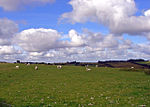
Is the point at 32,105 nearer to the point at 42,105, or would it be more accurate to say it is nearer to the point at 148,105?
the point at 42,105

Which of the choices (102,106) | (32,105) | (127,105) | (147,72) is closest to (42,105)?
(32,105)

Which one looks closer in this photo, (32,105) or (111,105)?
(111,105)

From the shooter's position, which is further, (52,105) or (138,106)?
(52,105)

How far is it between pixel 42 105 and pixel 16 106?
2.38 meters

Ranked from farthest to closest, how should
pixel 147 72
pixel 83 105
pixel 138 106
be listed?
pixel 147 72, pixel 83 105, pixel 138 106

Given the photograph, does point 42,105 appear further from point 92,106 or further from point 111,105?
point 111,105

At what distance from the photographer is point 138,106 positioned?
1492 centimetres

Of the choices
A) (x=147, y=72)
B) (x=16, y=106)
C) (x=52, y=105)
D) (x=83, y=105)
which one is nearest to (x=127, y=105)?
(x=83, y=105)

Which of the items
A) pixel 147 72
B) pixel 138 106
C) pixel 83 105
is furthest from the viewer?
pixel 147 72

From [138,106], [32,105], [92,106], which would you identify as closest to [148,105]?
[138,106]

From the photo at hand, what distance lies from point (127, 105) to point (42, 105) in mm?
7329

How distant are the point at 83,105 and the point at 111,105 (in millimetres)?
2336

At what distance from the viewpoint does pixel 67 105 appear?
16.6 m

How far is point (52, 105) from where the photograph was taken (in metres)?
16.5
